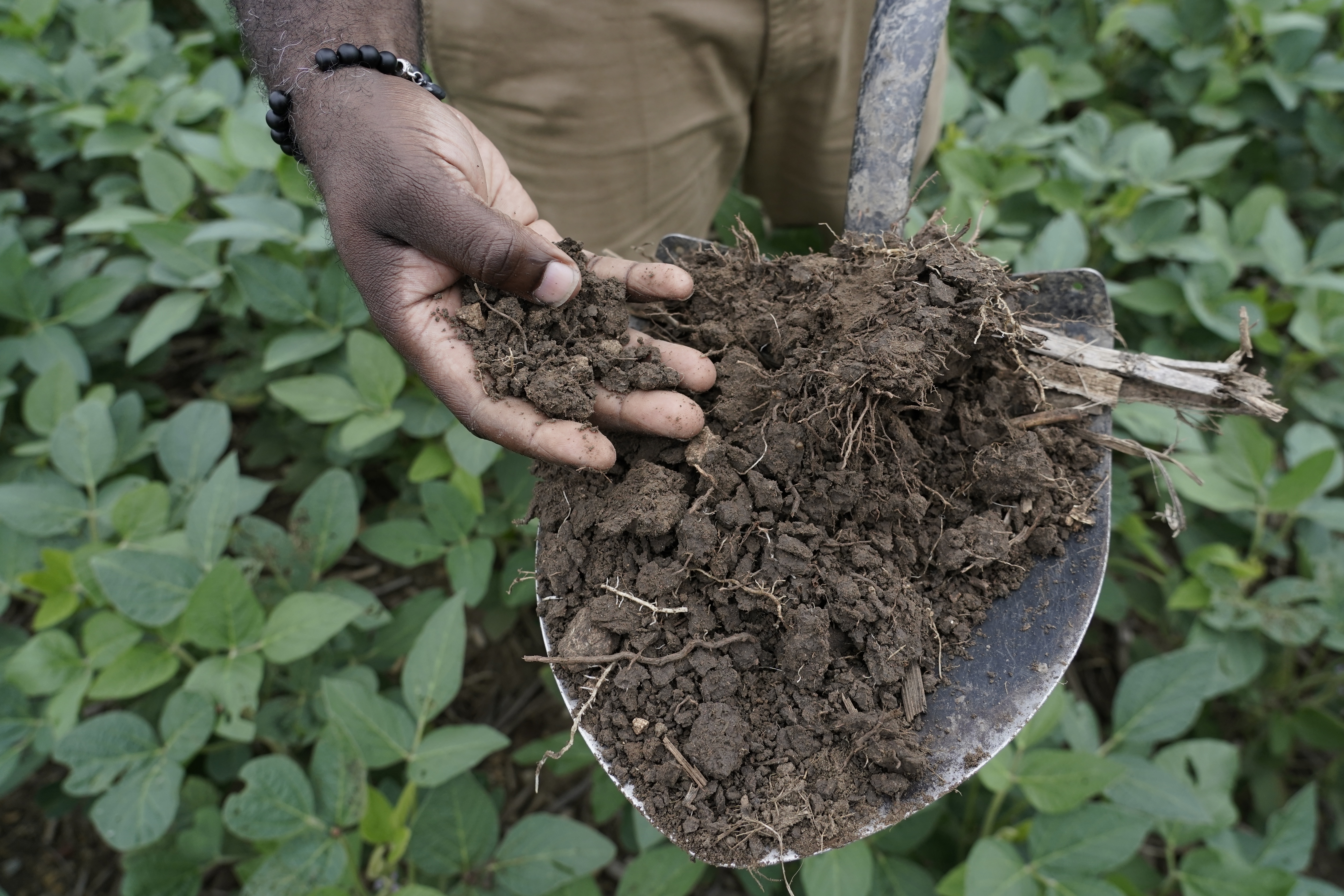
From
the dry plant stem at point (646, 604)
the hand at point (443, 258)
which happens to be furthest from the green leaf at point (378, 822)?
the hand at point (443, 258)

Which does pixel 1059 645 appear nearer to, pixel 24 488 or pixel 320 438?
pixel 320 438

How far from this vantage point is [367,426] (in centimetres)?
193

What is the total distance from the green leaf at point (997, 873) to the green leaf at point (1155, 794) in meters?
0.26

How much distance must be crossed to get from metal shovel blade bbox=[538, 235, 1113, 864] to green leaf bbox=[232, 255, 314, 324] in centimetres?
127

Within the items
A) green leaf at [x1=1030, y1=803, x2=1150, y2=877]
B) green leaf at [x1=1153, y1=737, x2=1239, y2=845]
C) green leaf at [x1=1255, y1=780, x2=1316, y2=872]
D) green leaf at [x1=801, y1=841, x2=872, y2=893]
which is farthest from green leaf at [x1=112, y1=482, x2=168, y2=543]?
green leaf at [x1=1255, y1=780, x2=1316, y2=872]

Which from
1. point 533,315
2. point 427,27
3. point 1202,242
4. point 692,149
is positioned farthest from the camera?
point 1202,242

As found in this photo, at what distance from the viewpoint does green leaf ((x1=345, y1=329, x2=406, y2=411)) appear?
1.96 m

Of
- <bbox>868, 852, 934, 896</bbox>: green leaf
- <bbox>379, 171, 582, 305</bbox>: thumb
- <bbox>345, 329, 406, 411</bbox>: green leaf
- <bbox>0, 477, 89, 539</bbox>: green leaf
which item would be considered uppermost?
<bbox>379, 171, 582, 305</bbox>: thumb

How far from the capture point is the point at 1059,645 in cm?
123

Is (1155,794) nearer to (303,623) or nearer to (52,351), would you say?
(303,623)

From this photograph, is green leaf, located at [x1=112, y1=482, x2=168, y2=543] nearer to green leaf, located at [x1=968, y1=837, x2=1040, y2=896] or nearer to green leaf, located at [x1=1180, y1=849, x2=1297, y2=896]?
green leaf, located at [x1=968, y1=837, x2=1040, y2=896]

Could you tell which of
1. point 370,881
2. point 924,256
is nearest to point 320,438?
point 370,881

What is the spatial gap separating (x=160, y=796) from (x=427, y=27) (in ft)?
5.63

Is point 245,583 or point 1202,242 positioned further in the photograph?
point 1202,242
